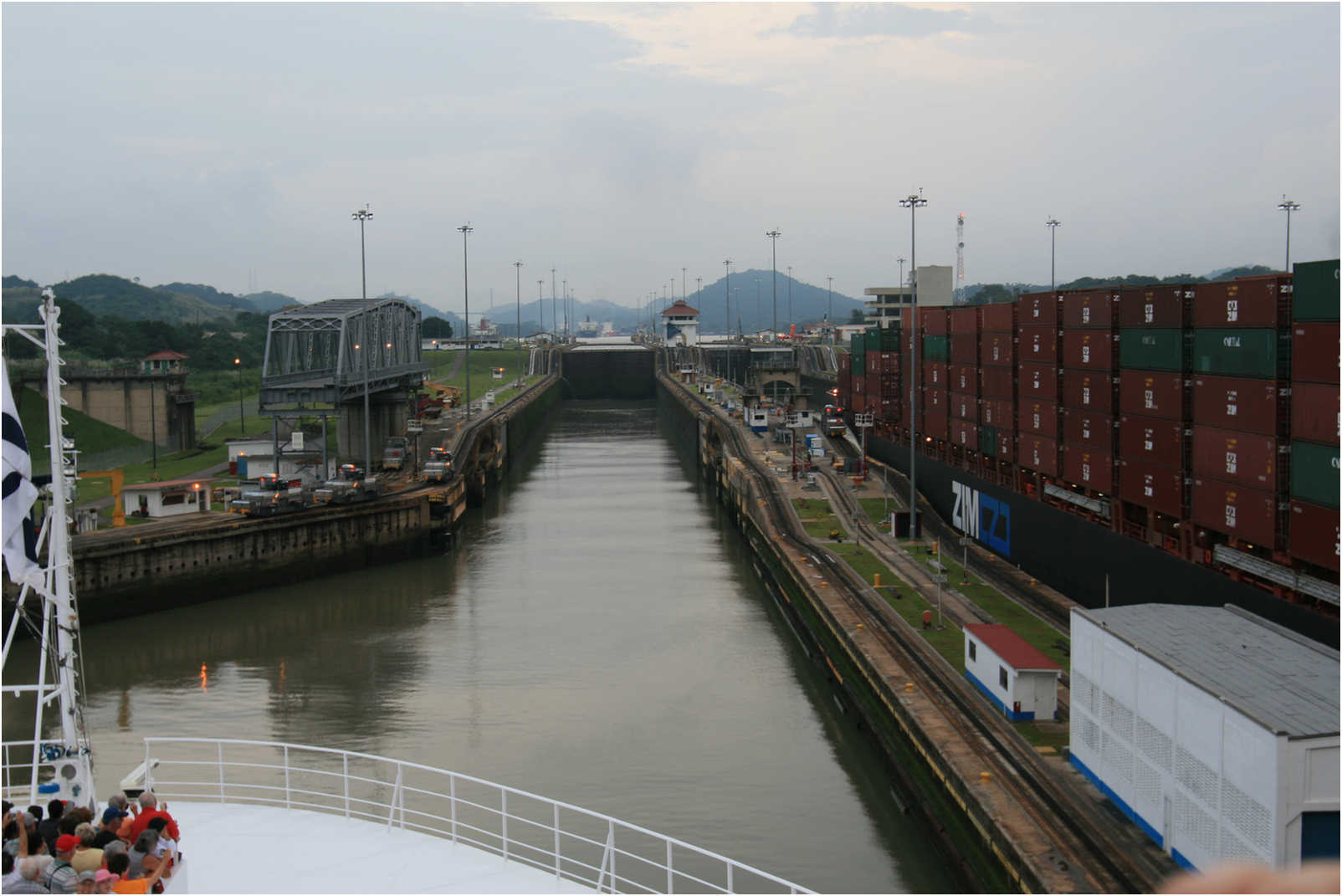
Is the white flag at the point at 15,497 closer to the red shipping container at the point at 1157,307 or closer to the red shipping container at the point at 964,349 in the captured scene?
the red shipping container at the point at 1157,307

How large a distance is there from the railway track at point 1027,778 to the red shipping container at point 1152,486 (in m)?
7.47

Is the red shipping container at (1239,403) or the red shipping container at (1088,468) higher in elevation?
the red shipping container at (1239,403)

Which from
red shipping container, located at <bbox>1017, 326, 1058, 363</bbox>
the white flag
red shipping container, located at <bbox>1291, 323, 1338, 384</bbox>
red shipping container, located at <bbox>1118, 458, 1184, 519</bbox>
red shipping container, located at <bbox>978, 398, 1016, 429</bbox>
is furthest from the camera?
red shipping container, located at <bbox>978, 398, 1016, 429</bbox>

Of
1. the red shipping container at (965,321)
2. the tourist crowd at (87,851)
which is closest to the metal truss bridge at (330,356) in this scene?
the red shipping container at (965,321)

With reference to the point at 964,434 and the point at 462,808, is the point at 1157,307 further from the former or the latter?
the point at 462,808

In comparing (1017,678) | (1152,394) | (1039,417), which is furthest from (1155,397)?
(1017,678)

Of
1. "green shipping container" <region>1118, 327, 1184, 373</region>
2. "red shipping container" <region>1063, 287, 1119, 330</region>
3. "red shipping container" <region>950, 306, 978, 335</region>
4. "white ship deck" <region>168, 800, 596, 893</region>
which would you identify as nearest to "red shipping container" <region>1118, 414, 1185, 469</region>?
"green shipping container" <region>1118, 327, 1184, 373</region>

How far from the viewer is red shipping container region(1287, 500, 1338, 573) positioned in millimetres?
24359

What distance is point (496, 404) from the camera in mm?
110562

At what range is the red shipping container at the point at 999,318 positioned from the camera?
4572cm

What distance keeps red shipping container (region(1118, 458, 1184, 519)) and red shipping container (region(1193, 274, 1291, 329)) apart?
13.6 feet

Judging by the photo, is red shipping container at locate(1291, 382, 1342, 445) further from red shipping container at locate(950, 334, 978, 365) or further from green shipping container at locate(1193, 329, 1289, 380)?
red shipping container at locate(950, 334, 978, 365)

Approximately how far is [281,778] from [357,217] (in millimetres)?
43576

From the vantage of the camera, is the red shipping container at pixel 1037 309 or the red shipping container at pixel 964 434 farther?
the red shipping container at pixel 964 434
